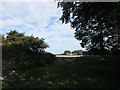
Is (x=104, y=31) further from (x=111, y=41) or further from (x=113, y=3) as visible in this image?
(x=113, y=3)

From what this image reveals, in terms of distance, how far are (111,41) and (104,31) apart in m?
1.42

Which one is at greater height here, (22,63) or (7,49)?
(7,49)

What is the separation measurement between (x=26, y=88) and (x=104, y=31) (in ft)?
40.6

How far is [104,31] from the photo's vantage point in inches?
632

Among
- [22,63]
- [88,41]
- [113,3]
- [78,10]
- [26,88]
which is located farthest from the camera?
[88,41]

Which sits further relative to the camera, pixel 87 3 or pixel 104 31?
pixel 104 31

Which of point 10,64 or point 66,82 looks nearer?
point 66,82

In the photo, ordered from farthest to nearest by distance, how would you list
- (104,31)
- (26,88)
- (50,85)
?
1. (104,31)
2. (50,85)
3. (26,88)

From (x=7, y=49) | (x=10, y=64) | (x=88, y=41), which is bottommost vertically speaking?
(x=10, y=64)

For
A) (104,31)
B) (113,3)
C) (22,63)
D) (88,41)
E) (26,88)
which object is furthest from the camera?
(88,41)

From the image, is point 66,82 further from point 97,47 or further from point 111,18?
point 97,47

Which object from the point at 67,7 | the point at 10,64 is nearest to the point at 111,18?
the point at 67,7

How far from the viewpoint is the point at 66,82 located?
714 centimetres

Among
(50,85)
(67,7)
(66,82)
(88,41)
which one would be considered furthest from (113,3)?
(88,41)
